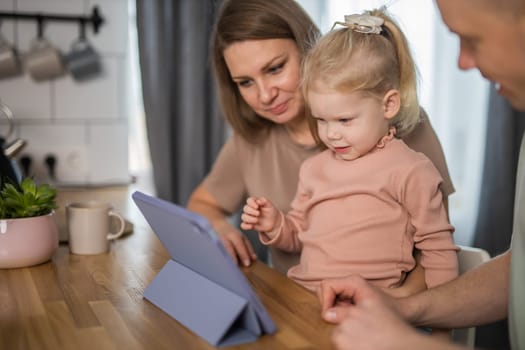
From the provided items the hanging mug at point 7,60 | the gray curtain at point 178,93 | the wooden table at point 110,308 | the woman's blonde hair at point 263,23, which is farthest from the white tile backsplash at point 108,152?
the wooden table at point 110,308

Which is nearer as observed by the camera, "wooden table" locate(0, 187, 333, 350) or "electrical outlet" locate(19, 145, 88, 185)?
"wooden table" locate(0, 187, 333, 350)

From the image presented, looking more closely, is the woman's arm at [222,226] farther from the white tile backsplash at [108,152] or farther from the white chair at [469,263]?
the white tile backsplash at [108,152]

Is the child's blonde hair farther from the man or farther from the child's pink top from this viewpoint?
the man

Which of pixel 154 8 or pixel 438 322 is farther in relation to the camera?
pixel 154 8

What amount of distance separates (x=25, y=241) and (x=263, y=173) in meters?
0.73

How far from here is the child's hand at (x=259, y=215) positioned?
48.4 inches

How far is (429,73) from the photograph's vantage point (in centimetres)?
238

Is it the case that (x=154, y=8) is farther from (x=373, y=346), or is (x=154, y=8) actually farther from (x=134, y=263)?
(x=373, y=346)

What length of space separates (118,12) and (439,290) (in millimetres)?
1814

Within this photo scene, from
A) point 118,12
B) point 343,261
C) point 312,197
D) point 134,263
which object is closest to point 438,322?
point 343,261

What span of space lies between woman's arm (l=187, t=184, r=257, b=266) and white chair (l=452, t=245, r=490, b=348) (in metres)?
0.44

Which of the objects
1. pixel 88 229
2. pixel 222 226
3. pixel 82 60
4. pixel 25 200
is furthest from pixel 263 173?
pixel 82 60

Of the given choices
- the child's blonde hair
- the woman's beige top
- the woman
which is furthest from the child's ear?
the woman's beige top

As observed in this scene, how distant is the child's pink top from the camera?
112cm
